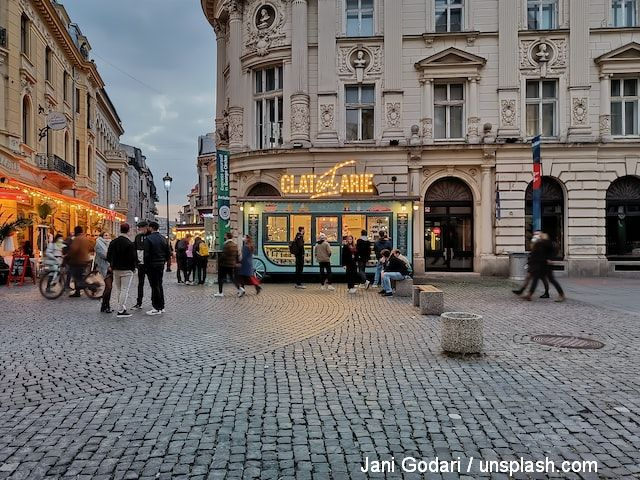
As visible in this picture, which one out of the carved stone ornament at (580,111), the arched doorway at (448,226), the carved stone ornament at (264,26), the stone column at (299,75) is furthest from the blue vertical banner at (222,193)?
the carved stone ornament at (580,111)

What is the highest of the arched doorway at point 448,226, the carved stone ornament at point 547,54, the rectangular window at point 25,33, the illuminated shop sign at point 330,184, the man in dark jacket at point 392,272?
the rectangular window at point 25,33

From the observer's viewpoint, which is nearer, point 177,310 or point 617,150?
point 177,310

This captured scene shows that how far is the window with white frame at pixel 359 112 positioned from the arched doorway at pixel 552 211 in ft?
26.5

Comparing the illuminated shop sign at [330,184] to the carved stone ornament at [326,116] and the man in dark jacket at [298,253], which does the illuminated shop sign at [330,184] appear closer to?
the carved stone ornament at [326,116]

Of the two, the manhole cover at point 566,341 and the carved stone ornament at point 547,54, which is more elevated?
the carved stone ornament at point 547,54

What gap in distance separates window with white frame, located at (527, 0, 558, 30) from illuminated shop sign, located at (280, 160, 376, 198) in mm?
10536

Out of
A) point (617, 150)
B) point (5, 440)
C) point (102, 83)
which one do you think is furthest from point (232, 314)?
point (102, 83)

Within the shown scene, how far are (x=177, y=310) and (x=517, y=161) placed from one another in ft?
56.0

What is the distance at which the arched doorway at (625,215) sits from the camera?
2259cm

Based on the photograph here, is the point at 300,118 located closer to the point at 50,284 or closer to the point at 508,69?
the point at 508,69

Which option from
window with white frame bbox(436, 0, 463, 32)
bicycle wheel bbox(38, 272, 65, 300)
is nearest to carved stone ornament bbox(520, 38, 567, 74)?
window with white frame bbox(436, 0, 463, 32)

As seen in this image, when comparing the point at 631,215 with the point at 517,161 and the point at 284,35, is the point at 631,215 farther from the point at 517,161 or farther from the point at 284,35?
the point at 284,35

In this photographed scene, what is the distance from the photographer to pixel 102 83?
159 feet

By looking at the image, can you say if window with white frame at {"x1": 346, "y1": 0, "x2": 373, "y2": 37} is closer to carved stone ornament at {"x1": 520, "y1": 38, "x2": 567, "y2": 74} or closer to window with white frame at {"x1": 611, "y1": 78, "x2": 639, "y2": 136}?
carved stone ornament at {"x1": 520, "y1": 38, "x2": 567, "y2": 74}
